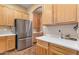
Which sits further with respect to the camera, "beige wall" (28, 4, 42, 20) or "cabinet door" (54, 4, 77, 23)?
"beige wall" (28, 4, 42, 20)

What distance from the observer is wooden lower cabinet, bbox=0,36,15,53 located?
276 centimetres

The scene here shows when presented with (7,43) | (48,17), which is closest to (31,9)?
(48,17)

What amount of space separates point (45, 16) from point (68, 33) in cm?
78

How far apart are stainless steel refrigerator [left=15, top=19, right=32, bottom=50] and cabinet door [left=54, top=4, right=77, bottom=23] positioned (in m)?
0.77

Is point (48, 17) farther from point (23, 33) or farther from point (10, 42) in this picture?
point (10, 42)

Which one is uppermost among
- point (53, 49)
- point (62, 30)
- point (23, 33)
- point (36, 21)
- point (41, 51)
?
point (36, 21)

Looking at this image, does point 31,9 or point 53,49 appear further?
point 31,9

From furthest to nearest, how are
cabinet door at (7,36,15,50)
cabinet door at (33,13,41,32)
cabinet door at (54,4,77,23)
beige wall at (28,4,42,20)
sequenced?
cabinet door at (7,36,15,50)
cabinet door at (33,13,41,32)
beige wall at (28,4,42,20)
cabinet door at (54,4,77,23)

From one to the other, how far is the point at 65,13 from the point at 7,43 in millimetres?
2066

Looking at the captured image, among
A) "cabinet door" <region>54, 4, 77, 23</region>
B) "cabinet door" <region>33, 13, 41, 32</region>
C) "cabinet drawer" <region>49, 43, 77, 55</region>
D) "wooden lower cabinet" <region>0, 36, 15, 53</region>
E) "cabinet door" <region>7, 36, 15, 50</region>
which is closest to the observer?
"cabinet drawer" <region>49, 43, 77, 55</region>

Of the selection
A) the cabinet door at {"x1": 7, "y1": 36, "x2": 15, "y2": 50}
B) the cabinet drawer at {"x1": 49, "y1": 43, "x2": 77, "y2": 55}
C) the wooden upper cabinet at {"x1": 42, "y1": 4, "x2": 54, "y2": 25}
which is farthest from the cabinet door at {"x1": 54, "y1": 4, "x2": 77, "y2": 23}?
the cabinet door at {"x1": 7, "y1": 36, "x2": 15, "y2": 50}

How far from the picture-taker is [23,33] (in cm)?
275

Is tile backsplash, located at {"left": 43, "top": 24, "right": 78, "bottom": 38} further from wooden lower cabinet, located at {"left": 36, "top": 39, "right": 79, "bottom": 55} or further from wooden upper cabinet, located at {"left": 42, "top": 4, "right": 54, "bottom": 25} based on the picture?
wooden lower cabinet, located at {"left": 36, "top": 39, "right": 79, "bottom": 55}

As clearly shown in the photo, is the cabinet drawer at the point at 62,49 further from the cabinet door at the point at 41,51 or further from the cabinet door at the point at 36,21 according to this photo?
the cabinet door at the point at 36,21
